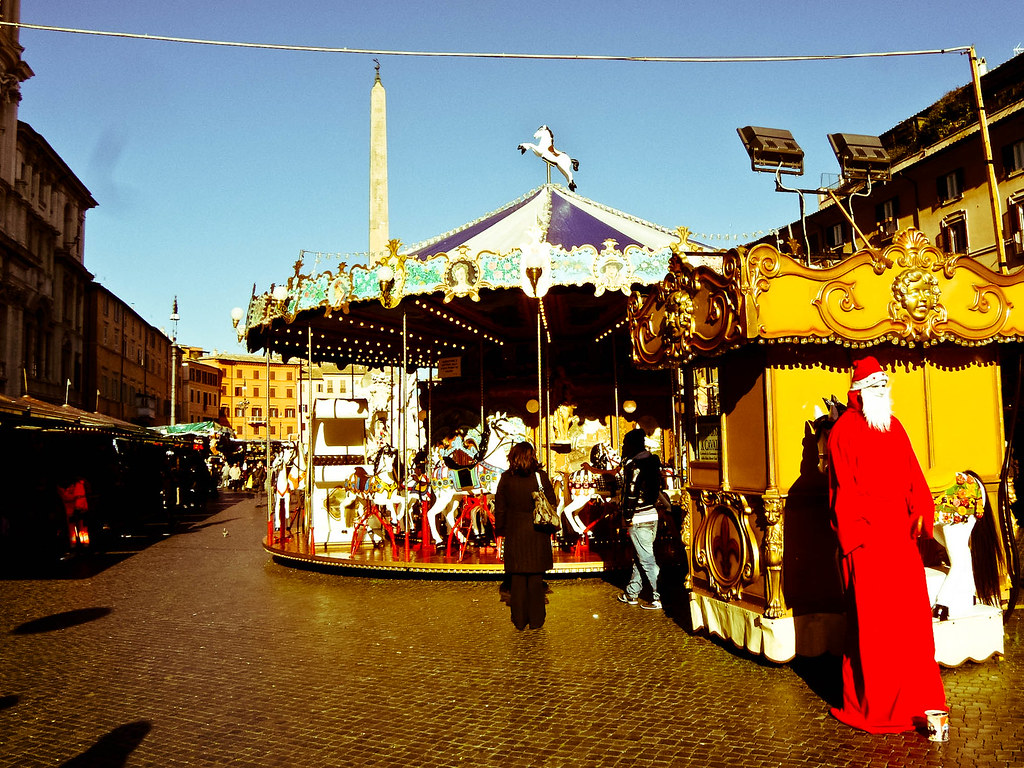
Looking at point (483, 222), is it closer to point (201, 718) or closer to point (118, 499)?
point (201, 718)

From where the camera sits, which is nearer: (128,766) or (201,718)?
(128,766)

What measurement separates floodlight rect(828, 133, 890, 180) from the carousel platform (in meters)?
→ 6.23

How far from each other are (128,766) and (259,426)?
87.2 m

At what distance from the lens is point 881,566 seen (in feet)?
15.7

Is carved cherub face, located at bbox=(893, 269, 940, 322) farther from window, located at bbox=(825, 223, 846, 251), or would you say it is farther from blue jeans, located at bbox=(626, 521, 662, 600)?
window, located at bbox=(825, 223, 846, 251)

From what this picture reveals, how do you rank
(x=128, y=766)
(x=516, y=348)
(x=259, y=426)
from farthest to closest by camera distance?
(x=259, y=426) → (x=516, y=348) → (x=128, y=766)

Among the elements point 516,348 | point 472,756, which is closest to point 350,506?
point 516,348

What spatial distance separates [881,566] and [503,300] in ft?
28.9

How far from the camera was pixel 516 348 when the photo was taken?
16.1 m

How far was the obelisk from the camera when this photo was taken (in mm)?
23609

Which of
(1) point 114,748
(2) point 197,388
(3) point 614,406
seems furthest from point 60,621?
(2) point 197,388

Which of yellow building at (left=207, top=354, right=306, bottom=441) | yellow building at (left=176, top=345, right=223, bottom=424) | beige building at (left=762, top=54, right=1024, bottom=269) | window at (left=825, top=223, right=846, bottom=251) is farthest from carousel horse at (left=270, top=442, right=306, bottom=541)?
yellow building at (left=207, top=354, right=306, bottom=441)

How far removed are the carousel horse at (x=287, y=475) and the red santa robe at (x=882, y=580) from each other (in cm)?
1067

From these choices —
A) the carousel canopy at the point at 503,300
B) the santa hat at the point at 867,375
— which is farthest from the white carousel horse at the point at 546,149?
the santa hat at the point at 867,375
